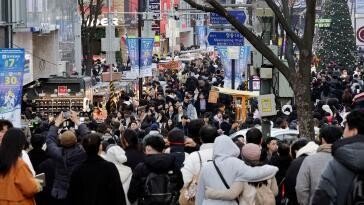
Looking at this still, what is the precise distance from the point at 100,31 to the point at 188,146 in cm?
5104

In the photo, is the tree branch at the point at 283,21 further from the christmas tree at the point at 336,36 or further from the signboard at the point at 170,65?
the signboard at the point at 170,65

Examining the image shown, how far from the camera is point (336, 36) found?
49188mm

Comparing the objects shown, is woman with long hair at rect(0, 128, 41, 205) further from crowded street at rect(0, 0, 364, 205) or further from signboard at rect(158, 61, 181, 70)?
signboard at rect(158, 61, 181, 70)

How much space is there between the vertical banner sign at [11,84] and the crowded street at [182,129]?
29 millimetres

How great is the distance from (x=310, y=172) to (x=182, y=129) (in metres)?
10.3

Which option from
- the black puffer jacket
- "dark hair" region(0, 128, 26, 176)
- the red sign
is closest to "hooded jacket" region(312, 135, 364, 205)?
"dark hair" region(0, 128, 26, 176)

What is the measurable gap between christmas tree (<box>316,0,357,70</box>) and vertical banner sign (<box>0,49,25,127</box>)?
29.6 meters

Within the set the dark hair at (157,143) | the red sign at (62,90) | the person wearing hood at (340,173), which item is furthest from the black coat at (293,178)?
the red sign at (62,90)

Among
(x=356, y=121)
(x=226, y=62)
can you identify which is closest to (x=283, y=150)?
(x=356, y=121)

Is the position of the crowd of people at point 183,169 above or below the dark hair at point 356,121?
below

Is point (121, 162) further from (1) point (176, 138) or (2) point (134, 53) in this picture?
(2) point (134, 53)

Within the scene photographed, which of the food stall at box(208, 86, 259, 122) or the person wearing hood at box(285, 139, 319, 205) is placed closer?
the person wearing hood at box(285, 139, 319, 205)

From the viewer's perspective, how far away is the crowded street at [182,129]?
822 cm

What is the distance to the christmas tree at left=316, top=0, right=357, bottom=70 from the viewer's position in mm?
47875
